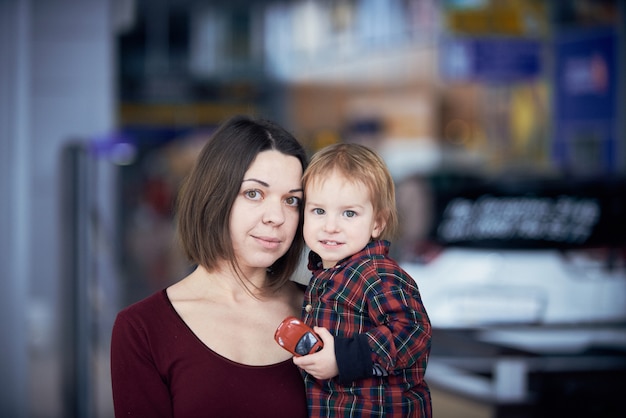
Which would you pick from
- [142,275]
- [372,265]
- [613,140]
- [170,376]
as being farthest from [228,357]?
[613,140]

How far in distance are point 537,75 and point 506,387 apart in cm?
1304

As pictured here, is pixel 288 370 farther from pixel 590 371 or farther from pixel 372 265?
pixel 590 371

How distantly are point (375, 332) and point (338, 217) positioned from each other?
0.30 m

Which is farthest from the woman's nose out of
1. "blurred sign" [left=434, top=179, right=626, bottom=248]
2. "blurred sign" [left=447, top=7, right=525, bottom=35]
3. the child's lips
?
"blurred sign" [left=447, top=7, right=525, bottom=35]

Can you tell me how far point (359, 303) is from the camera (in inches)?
95.0

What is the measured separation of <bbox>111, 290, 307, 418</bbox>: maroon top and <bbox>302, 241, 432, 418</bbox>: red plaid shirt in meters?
0.13

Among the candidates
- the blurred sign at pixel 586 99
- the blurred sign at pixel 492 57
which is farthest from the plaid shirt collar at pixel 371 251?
the blurred sign at pixel 492 57

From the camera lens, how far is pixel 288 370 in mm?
2504

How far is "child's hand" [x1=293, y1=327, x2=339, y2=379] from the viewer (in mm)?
2291

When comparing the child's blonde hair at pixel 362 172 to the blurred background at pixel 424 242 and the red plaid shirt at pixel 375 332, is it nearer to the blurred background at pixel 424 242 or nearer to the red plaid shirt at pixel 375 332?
the red plaid shirt at pixel 375 332

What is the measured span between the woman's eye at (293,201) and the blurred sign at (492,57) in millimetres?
16392

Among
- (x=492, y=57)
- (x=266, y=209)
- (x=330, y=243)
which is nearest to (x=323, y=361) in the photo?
(x=330, y=243)

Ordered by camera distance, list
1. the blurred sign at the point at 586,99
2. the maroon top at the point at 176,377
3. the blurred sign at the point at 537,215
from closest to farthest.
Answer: the maroon top at the point at 176,377 < the blurred sign at the point at 537,215 < the blurred sign at the point at 586,99

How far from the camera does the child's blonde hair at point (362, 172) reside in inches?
96.7
